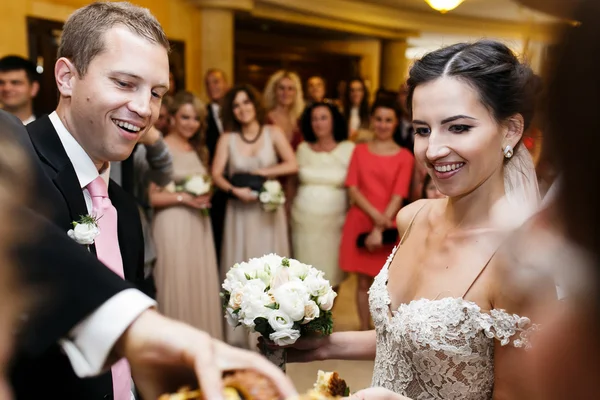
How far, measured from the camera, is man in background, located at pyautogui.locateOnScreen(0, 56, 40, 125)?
4.14 m

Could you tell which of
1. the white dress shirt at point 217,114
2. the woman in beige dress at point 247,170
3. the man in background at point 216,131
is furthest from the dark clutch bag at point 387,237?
the white dress shirt at point 217,114

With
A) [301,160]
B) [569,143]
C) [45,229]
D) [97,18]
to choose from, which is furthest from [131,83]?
[301,160]

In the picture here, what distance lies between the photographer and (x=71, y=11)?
6.66 m

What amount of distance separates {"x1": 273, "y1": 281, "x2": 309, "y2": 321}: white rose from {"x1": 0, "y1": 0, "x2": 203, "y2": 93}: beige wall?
584cm

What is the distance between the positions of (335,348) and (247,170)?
3410 mm

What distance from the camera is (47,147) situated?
1.26 m

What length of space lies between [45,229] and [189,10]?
882 cm

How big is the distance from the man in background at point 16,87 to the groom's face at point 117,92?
3.27 m

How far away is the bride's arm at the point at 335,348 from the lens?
1.68 m

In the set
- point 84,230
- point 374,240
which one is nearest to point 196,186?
point 374,240

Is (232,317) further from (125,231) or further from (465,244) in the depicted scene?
(465,244)

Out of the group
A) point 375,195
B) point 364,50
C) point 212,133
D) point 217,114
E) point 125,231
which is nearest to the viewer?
point 125,231

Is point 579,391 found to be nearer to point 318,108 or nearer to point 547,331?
point 547,331

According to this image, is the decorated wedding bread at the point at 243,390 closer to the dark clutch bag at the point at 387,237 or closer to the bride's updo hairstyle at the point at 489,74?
the bride's updo hairstyle at the point at 489,74
